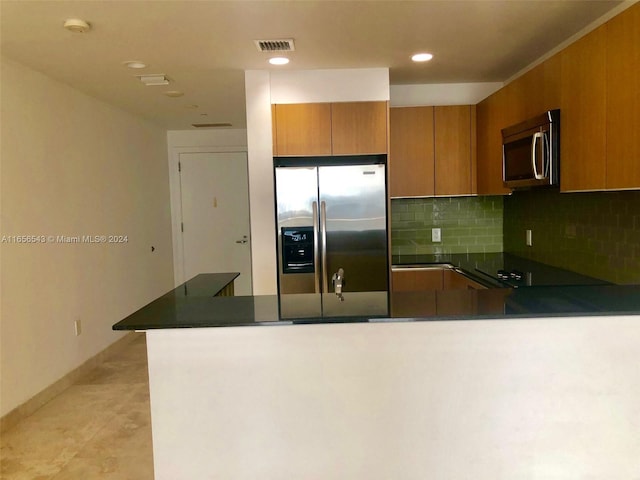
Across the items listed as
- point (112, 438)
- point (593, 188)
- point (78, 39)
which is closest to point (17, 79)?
point (78, 39)

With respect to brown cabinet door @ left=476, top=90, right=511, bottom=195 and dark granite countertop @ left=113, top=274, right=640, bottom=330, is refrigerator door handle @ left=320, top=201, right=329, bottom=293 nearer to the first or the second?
brown cabinet door @ left=476, top=90, right=511, bottom=195

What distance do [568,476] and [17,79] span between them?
376cm

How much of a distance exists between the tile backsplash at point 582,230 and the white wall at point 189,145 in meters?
3.61

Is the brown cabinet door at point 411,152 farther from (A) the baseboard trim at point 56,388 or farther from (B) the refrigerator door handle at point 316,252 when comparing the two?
(A) the baseboard trim at point 56,388

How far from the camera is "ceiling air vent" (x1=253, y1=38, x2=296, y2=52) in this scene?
9.44ft

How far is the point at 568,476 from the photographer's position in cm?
182

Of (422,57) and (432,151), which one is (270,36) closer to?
(422,57)

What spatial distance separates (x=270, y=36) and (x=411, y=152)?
1.67 metres

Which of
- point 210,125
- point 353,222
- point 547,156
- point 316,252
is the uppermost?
point 210,125

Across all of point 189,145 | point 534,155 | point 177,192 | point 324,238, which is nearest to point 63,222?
Result: point 324,238

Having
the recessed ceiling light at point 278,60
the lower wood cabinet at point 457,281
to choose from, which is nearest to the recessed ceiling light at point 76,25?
the recessed ceiling light at point 278,60

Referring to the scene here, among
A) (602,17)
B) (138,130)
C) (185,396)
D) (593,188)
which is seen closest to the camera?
(185,396)

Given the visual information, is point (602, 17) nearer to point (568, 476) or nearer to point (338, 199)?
point (338, 199)

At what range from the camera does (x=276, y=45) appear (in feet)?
9.70
